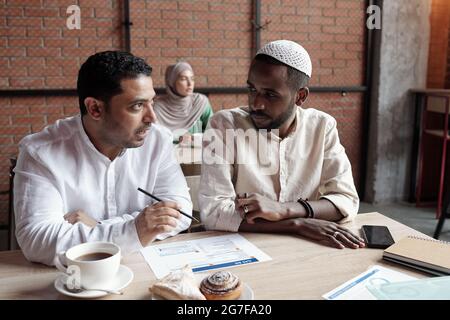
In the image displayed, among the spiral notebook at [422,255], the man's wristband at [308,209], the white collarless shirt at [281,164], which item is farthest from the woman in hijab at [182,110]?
the spiral notebook at [422,255]

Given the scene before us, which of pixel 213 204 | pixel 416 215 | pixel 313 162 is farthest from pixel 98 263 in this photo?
pixel 416 215

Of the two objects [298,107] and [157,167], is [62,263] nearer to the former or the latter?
[157,167]

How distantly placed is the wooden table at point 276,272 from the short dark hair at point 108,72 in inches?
19.0

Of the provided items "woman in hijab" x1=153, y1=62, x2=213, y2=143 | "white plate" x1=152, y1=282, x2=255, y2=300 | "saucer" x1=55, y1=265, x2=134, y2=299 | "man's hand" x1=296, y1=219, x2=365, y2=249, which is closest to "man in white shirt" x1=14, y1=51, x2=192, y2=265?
"saucer" x1=55, y1=265, x2=134, y2=299

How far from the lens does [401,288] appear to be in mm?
925

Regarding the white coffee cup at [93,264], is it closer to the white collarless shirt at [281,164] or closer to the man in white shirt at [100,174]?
the man in white shirt at [100,174]

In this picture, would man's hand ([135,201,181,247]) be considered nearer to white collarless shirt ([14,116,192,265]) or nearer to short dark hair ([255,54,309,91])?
white collarless shirt ([14,116,192,265])

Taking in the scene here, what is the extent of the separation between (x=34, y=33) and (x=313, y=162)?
281 centimetres

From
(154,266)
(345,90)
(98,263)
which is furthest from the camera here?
(345,90)

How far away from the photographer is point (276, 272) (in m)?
1.02

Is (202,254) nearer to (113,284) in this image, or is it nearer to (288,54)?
(113,284)

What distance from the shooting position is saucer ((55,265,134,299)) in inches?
34.4

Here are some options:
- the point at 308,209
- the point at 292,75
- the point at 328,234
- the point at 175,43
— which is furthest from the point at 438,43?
the point at 328,234

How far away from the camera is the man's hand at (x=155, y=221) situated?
1.12m
